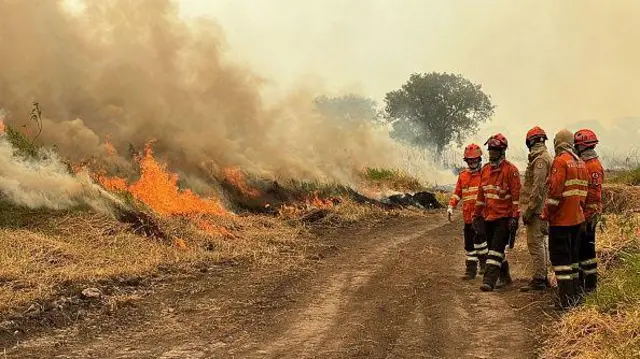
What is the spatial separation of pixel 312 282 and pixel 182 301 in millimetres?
2150

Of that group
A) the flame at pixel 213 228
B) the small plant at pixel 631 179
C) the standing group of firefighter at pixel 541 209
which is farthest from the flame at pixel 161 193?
the small plant at pixel 631 179

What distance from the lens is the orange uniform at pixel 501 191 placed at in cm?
840

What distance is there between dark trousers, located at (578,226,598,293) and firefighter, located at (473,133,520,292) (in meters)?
1.18

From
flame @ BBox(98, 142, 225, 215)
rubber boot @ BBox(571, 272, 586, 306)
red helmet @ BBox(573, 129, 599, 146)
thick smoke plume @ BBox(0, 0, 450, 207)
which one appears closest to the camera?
rubber boot @ BBox(571, 272, 586, 306)

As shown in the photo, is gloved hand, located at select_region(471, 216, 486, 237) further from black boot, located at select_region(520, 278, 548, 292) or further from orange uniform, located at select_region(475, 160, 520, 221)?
black boot, located at select_region(520, 278, 548, 292)

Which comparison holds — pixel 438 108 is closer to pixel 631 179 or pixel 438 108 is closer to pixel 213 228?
pixel 631 179

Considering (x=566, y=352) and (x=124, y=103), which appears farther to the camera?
(x=124, y=103)

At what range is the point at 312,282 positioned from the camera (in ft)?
29.6

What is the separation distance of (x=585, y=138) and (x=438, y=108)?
46.2 m

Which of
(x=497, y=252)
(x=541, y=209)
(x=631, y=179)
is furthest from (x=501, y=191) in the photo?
(x=631, y=179)

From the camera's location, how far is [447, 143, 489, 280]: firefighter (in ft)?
29.9

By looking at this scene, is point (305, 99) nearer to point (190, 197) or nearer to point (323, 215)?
point (323, 215)

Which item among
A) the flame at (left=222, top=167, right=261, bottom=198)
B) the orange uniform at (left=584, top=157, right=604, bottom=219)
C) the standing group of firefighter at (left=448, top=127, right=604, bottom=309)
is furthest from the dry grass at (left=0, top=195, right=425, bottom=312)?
the orange uniform at (left=584, top=157, right=604, bottom=219)

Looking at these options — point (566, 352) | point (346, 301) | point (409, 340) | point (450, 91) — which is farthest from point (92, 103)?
point (450, 91)
